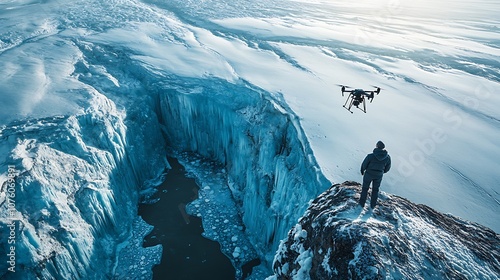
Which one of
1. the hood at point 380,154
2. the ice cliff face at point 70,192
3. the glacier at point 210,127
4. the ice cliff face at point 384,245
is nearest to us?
the ice cliff face at point 384,245

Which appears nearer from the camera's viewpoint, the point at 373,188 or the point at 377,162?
the point at 377,162

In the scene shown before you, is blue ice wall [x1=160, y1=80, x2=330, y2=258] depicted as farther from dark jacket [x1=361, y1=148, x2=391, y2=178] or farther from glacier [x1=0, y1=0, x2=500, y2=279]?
dark jacket [x1=361, y1=148, x2=391, y2=178]

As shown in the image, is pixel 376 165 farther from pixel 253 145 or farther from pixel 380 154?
pixel 253 145

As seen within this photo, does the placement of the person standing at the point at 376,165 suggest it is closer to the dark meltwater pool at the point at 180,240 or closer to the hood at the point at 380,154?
the hood at the point at 380,154

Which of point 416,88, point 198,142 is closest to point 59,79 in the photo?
point 198,142

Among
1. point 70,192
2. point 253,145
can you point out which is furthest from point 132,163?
point 253,145

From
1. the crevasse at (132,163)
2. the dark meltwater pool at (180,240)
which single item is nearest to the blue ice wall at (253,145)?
the crevasse at (132,163)

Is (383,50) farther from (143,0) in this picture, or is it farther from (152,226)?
(143,0)
